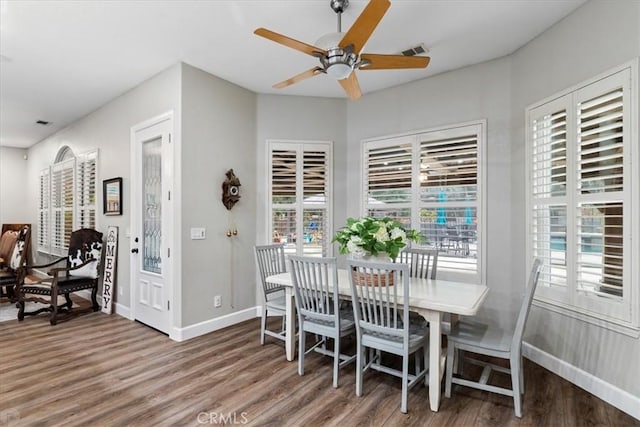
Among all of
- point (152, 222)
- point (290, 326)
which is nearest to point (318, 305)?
point (290, 326)

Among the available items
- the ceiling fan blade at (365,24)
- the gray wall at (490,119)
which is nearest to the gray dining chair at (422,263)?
the gray wall at (490,119)

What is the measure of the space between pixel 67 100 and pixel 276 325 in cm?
434

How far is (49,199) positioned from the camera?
6566 mm

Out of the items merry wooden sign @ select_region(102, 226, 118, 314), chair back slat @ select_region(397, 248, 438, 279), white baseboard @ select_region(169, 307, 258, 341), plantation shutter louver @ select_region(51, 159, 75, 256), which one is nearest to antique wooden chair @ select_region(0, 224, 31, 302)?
plantation shutter louver @ select_region(51, 159, 75, 256)

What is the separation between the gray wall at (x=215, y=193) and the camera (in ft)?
11.8

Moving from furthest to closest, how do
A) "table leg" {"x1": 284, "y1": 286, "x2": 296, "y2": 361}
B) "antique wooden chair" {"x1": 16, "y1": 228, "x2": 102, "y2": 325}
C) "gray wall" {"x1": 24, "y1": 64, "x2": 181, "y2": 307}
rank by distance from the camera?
"antique wooden chair" {"x1": 16, "y1": 228, "x2": 102, "y2": 325} < "gray wall" {"x1": 24, "y1": 64, "x2": 181, "y2": 307} < "table leg" {"x1": 284, "y1": 286, "x2": 296, "y2": 361}

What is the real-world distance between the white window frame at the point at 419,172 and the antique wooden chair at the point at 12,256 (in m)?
5.08

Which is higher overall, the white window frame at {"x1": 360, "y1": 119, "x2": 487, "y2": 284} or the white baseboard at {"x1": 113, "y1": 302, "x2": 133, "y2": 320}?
the white window frame at {"x1": 360, "y1": 119, "x2": 487, "y2": 284}

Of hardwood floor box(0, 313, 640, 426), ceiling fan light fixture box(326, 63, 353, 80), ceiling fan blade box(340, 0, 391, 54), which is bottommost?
hardwood floor box(0, 313, 640, 426)

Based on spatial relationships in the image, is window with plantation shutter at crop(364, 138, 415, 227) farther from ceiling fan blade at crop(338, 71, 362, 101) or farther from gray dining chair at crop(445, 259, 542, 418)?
gray dining chair at crop(445, 259, 542, 418)

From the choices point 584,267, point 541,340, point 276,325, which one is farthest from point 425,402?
point 276,325

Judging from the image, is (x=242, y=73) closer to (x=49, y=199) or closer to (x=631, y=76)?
(x=631, y=76)

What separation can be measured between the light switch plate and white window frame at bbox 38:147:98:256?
90.8 inches

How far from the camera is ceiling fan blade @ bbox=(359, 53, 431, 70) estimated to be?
7.91 ft
